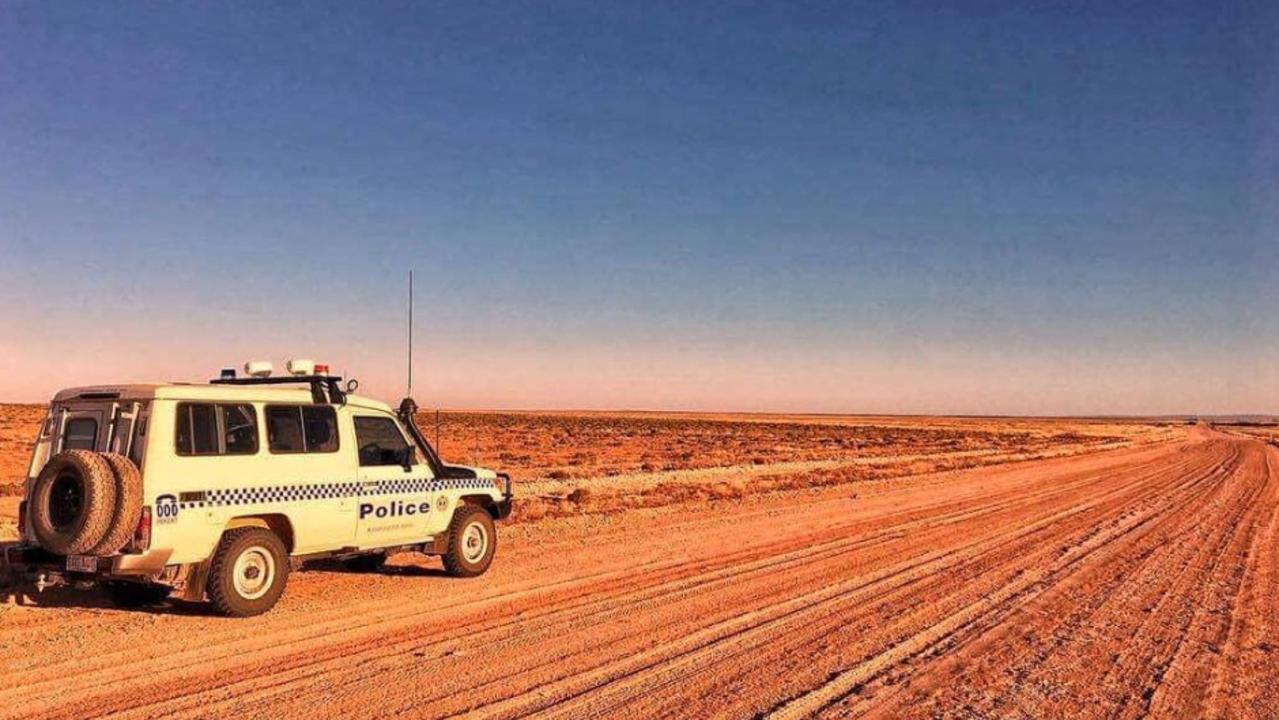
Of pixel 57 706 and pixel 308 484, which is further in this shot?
pixel 308 484

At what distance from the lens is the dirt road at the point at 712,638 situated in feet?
21.2

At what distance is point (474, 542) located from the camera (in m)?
11.3

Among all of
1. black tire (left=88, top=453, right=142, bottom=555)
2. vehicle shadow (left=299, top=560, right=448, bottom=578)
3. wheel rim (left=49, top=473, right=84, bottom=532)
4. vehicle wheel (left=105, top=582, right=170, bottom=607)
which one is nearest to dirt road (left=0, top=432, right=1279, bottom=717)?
vehicle shadow (left=299, top=560, right=448, bottom=578)

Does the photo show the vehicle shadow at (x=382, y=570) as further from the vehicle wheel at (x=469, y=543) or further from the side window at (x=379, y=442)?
the side window at (x=379, y=442)

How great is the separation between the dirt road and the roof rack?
81.2 inches

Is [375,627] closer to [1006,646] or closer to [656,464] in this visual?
[1006,646]

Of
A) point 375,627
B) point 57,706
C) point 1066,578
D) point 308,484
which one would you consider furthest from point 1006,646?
point 57,706

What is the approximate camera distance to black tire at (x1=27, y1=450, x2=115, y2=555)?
25.3ft

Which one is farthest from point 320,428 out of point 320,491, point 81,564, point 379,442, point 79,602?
point 79,602

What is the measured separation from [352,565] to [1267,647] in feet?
32.1

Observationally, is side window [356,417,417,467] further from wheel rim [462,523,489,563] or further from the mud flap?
the mud flap

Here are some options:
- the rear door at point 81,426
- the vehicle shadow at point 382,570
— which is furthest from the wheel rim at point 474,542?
the rear door at point 81,426

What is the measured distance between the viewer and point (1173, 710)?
257 inches

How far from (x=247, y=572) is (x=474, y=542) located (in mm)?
3086
